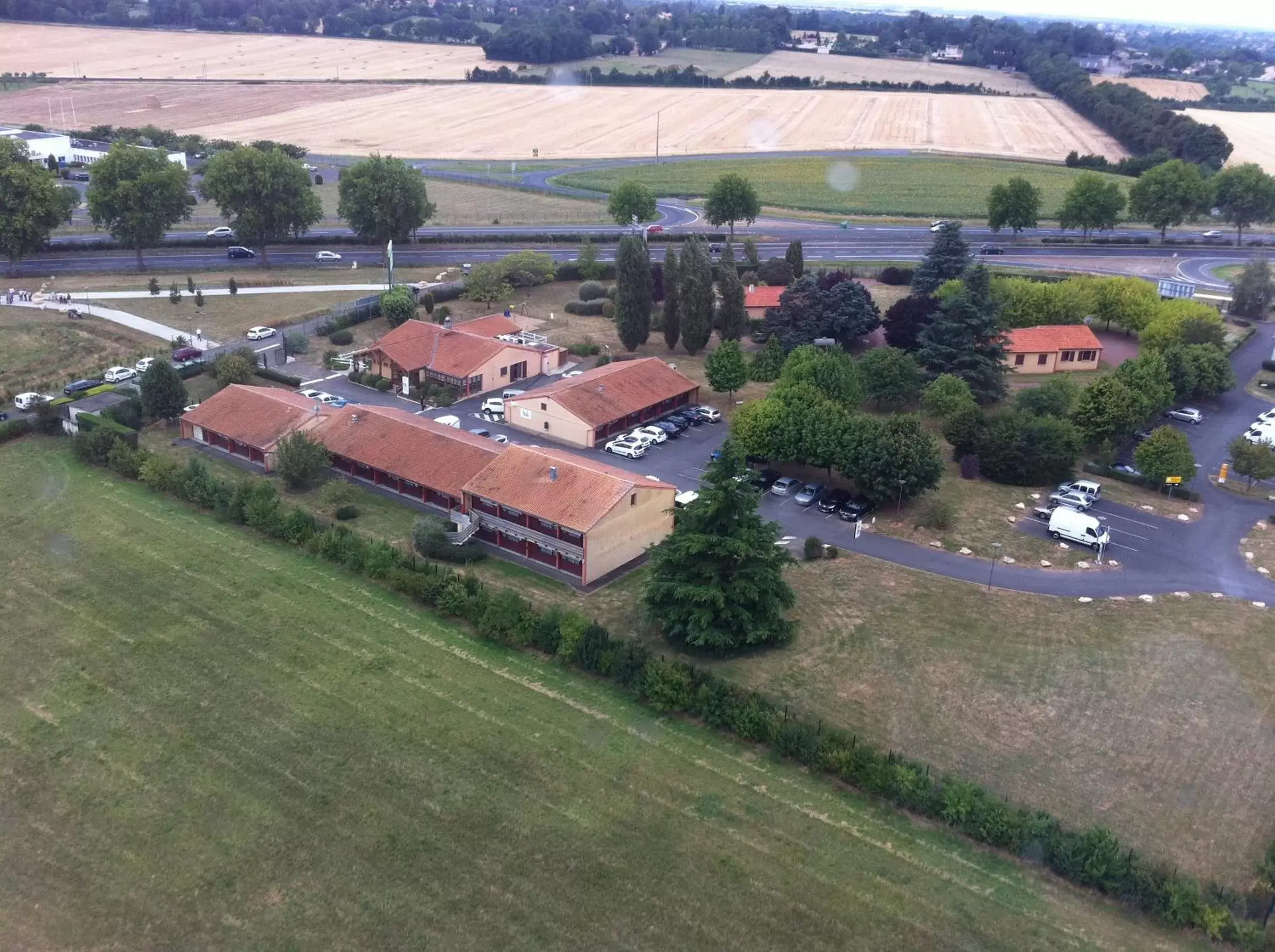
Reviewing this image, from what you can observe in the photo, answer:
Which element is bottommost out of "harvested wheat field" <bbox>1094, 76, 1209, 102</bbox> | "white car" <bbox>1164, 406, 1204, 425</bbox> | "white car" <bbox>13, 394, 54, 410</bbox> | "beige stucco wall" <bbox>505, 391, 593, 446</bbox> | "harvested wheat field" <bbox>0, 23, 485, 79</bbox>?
"white car" <bbox>1164, 406, 1204, 425</bbox>

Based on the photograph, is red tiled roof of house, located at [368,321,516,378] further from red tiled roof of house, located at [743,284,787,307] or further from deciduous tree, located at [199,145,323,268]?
deciduous tree, located at [199,145,323,268]

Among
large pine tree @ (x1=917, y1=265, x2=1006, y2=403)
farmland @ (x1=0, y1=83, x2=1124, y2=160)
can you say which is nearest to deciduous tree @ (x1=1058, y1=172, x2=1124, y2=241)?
large pine tree @ (x1=917, y1=265, x2=1006, y2=403)

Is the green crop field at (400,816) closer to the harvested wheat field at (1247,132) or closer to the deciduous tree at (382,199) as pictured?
the deciduous tree at (382,199)

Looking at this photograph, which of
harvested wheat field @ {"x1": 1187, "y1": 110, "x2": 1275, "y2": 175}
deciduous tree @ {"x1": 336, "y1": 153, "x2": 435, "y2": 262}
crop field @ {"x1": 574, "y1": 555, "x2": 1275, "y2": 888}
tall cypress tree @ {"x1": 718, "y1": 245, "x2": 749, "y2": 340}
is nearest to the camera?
crop field @ {"x1": 574, "y1": 555, "x2": 1275, "y2": 888}

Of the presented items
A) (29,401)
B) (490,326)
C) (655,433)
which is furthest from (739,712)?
(29,401)

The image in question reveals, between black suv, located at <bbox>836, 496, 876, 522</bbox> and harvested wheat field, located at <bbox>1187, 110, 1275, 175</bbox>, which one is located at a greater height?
harvested wheat field, located at <bbox>1187, 110, 1275, 175</bbox>

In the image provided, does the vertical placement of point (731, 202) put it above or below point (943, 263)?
above

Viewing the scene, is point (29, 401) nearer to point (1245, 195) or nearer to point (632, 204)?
point (632, 204)

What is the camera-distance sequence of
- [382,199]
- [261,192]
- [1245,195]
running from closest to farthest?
1. [261,192]
2. [382,199]
3. [1245,195]
